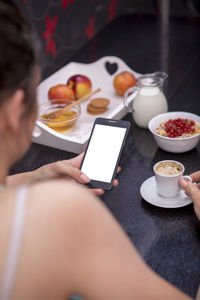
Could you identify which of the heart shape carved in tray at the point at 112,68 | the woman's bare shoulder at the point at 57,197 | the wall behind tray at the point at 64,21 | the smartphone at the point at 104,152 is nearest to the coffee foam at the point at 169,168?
the smartphone at the point at 104,152

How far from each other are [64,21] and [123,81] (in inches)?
44.0

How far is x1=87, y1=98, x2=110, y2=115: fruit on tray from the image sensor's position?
5.82 feet

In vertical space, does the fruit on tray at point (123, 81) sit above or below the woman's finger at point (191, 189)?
below

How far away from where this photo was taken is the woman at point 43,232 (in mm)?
666

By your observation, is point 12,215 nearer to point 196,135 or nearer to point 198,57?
point 196,135

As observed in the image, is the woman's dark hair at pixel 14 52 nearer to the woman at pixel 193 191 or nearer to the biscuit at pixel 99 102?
the woman at pixel 193 191

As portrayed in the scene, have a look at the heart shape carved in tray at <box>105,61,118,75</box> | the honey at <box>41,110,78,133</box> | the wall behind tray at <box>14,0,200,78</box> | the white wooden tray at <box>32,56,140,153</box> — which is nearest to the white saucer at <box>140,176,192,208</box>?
the white wooden tray at <box>32,56,140,153</box>

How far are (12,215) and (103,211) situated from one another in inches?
5.4

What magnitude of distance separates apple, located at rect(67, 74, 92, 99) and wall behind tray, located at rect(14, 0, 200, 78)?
1.55 ft

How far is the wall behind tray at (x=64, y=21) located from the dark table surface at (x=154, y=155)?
302 millimetres

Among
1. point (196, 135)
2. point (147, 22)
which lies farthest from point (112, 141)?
point (147, 22)

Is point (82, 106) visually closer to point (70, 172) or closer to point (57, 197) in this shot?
point (70, 172)

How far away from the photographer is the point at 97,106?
1.77 metres

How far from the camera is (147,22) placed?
2691mm
